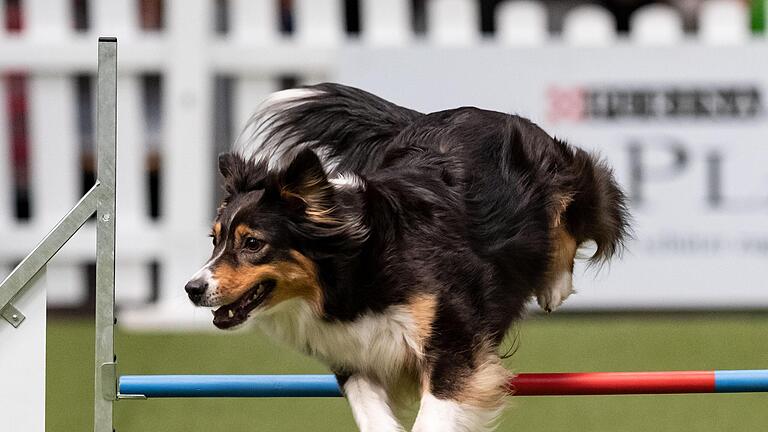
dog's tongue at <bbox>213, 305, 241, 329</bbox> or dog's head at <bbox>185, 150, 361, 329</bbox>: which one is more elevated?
dog's head at <bbox>185, 150, 361, 329</bbox>

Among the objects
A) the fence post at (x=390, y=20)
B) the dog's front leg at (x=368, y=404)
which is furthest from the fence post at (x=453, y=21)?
the dog's front leg at (x=368, y=404)

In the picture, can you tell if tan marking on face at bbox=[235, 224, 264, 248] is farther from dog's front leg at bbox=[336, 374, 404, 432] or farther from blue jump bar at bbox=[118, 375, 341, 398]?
dog's front leg at bbox=[336, 374, 404, 432]

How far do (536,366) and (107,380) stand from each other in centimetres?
334

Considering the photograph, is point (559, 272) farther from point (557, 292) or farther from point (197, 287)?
point (197, 287)

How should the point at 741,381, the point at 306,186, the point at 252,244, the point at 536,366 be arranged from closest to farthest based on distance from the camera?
the point at 252,244
the point at 306,186
the point at 741,381
the point at 536,366

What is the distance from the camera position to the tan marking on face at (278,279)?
12.2 feet

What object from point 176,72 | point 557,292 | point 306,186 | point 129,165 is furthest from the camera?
point 129,165

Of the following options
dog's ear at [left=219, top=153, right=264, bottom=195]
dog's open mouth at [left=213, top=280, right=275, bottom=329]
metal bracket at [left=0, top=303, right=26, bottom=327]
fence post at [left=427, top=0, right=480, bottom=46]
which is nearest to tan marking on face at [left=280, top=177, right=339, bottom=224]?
dog's ear at [left=219, top=153, right=264, bottom=195]

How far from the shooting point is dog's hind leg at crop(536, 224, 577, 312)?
4691 mm

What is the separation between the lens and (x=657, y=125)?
8.25 meters

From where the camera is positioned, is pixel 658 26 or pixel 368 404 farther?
pixel 658 26

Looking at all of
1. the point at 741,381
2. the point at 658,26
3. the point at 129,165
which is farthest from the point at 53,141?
the point at 741,381

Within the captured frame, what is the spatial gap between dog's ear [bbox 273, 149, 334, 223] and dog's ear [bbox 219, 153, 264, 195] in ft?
0.29

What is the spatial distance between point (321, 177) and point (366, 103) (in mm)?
849
